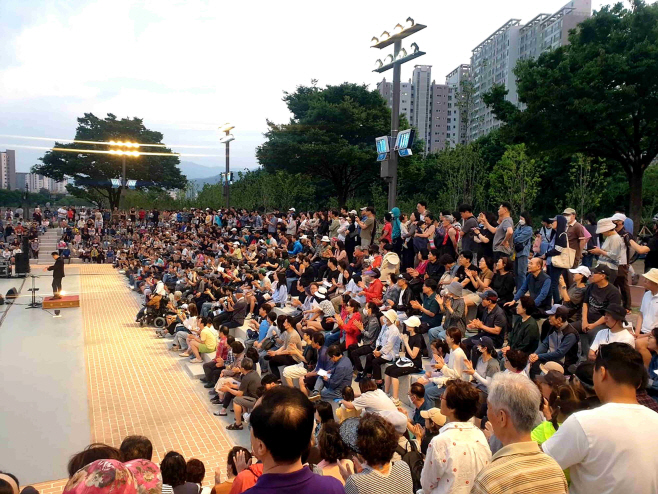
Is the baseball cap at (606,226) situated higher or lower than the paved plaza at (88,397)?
higher

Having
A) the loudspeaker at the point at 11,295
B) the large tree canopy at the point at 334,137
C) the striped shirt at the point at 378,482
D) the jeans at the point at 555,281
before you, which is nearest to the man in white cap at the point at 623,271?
the jeans at the point at 555,281

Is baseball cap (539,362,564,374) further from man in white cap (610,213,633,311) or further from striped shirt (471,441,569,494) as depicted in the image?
striped shirt (471,441,569,494)

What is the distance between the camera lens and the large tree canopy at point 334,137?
3125 centimetres

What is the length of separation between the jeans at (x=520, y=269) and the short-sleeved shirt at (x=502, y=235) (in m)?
0.24

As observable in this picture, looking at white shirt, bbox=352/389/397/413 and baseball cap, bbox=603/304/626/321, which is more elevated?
baseball cap, bbox=603/304/626/321

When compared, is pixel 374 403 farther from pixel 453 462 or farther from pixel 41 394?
pixel 41 394

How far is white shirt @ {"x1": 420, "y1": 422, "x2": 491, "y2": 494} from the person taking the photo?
3016 mm

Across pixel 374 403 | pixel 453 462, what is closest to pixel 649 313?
pixel 374 403

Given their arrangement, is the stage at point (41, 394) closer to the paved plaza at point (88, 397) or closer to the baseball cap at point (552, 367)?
the paved plaza at point (88, 397)

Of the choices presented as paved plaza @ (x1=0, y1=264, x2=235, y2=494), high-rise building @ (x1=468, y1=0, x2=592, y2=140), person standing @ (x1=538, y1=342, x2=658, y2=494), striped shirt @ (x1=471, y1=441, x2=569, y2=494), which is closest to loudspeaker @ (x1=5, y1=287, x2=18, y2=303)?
paved plaza @ (x1=0, y1=264, x2=235, y2=494)

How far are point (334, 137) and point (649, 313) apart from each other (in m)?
26.9

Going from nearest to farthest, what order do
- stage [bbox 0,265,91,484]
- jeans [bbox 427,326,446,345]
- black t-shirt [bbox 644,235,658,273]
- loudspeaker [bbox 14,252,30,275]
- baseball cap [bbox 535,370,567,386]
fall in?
baseball cap [bbox 535,370,567,386], stage [bbox 0,265,91,484], jeans [bbox 427,326,446,345], black t-shirt [bbox 644,235,658,273], loudspeaker [bbox 14,252,30,275]

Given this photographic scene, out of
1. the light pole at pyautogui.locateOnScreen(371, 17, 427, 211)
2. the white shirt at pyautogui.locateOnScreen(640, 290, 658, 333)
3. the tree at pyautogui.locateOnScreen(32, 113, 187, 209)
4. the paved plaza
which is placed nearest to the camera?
the white shirt at pyautogui.locateOnScreen(640, 290, 658, 333)

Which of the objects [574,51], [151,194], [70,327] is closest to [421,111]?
[151,194]
